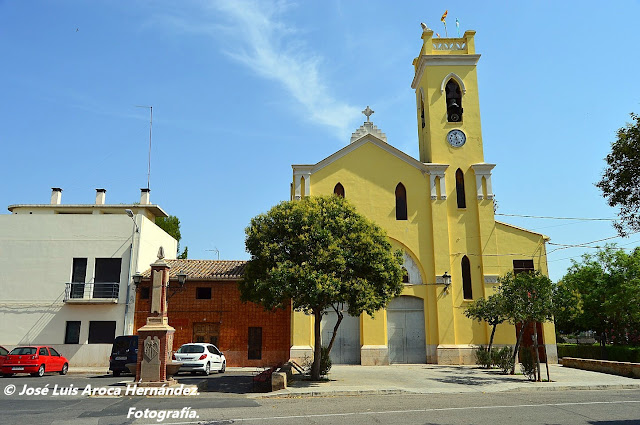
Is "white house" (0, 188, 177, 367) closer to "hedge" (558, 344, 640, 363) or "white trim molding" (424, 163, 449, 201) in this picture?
"white trim molding" (424, 163, 449, 201)

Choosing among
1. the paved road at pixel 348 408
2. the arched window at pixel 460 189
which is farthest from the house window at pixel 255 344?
the arched window at pixel 460 189

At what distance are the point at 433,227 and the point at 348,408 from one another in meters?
15.7

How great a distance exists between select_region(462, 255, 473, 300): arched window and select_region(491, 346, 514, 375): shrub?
3955 millimetres

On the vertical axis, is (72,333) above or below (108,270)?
below

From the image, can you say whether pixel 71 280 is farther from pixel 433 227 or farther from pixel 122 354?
pixel 433 227

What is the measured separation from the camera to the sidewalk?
15.3m

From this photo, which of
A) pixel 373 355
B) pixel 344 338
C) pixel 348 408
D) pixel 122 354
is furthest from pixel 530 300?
pixel 122 354

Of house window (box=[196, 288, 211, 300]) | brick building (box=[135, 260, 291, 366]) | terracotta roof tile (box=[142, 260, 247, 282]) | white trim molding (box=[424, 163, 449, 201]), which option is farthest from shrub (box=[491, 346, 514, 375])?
house window (box=[196, 288, 211, 300])

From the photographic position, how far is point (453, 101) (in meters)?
28.5

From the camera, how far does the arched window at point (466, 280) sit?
25875 mm

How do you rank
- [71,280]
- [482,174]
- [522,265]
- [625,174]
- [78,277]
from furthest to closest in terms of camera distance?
1. [482,174]
2. [522,265]
3. [78,277]
4. [71,280]
5. [625,174]

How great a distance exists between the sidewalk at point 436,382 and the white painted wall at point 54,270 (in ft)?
40.1

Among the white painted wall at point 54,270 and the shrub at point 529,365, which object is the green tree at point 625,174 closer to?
the shrub at point 529,365

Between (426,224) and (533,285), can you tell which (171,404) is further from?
(426,224)
